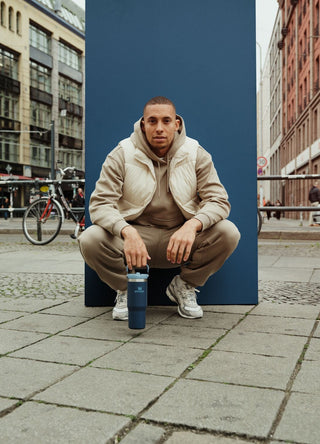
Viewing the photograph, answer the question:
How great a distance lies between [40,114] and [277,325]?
147 ft

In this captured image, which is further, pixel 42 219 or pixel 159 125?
pixel 42 219

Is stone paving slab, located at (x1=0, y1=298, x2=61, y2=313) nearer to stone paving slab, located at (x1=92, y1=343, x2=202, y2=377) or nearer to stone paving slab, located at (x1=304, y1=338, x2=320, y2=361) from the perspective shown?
stone paving slab, located at (x1=92, y1=343, x2=202, y2=377)

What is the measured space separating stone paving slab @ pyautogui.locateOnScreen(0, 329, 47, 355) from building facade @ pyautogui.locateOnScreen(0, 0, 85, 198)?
34.7 m

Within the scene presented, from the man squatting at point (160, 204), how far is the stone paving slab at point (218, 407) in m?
1.31

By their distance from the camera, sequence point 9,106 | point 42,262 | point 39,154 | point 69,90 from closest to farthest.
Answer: point 42,262
point 9,106
point 39,154
point 69,90

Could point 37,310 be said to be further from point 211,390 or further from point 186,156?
point 211,390

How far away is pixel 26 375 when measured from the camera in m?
2.33

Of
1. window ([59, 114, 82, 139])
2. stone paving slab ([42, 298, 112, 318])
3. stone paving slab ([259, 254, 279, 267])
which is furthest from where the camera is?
window ([59, 114, 82, 139])

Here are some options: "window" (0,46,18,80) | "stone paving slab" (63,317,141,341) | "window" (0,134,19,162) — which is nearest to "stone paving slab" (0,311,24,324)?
"stone paving slab" (63,317,141,341)

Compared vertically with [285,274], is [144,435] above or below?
below

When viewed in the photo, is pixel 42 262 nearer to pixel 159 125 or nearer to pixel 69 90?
pixel 159 125

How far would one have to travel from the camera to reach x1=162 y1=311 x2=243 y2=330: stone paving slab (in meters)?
3.33

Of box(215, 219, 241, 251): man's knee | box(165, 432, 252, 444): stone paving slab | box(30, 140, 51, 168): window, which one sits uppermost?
box(30, 140, 51, 168): window

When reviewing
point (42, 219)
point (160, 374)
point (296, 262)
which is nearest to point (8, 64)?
point (42, 219)
